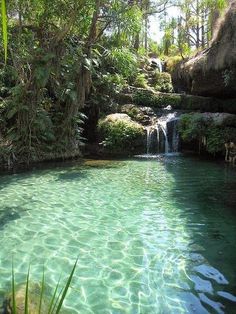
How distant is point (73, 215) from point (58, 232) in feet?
3.01

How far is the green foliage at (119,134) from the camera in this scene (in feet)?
50.5

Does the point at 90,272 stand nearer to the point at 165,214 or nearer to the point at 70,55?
the point at 165,214

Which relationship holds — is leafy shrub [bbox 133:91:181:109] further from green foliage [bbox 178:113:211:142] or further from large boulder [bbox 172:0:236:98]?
green foliage [bbox 178:113:211:142]

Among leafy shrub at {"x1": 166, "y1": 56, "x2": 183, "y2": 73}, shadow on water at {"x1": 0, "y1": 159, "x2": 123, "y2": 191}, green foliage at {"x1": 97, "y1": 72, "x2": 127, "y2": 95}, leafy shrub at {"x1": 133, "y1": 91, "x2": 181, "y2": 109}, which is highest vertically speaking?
leafy shrub at {"x1": 166, "y1": 56, "x2": 183, "y2": 73}

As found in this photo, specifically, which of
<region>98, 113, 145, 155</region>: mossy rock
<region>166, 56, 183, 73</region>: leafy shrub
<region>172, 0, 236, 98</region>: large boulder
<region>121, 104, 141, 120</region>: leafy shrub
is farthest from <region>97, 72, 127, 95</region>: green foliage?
<region>166, 56, 183, 73</region>: leafy shrub

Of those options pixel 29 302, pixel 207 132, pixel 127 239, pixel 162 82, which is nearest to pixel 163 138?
pixel 207 132

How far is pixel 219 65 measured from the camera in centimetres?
1315

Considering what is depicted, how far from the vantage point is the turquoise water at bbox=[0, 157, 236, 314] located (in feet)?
12.7

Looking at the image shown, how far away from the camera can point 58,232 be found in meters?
5.79

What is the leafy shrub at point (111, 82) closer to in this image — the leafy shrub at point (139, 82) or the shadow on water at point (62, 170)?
the leafy shrub at point (139, 82)

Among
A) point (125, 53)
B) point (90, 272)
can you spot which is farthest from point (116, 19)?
point (90, 272)

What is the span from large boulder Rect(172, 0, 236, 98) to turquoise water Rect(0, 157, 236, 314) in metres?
4.84

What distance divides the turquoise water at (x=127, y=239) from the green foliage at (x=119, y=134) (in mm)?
5547

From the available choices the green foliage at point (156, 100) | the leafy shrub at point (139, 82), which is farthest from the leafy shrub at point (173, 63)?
the green foliage at point (156, 100)
